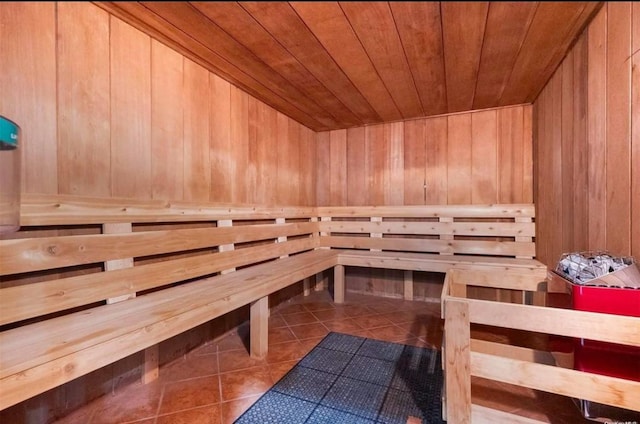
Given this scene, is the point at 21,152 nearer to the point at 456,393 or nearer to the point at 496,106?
the point at 456,393

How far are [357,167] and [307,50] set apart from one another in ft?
5.85

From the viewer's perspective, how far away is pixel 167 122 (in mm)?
1814

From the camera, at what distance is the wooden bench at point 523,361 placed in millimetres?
977

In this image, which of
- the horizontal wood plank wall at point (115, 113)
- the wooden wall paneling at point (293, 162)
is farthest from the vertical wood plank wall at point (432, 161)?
the horizontal wood plank wall at point (115, 113)

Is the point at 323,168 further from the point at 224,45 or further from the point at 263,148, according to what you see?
the point at 224,45

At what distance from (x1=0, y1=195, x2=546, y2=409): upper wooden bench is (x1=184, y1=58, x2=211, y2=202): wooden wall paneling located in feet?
0.48

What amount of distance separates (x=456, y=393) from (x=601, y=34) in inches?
69.2

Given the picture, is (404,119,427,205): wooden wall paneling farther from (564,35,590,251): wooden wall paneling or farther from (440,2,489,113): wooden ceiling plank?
(564,35,590,251): wooden wall paneling

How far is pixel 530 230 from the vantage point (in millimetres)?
2629

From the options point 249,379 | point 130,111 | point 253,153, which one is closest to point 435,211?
point 253,153

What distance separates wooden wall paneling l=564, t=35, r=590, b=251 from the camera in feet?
5.20

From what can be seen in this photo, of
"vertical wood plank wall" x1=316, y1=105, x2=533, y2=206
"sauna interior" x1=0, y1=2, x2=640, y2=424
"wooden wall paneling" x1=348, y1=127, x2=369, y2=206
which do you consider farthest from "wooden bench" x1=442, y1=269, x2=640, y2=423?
"wooden wall paneling" x1=348, y1=127, x2=369, y2=206

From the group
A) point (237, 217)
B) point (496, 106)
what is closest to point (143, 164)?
point (237, 217)

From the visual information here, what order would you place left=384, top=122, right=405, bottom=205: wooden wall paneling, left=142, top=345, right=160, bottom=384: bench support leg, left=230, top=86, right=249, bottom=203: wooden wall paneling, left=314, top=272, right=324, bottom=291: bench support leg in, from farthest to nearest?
left=314, top=272, right=324, bottom=291: bench support leg < left=384, top=122, right=405, bottom=205: wooden wall paneling < left=230, top=86, right=249, bottom=203: wooden wall paneling < left=142, top=345, right=160, bottom=384: bench support leg
